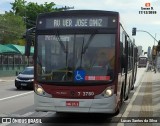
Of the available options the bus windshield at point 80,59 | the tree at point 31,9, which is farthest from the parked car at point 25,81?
the tree at point 31,9

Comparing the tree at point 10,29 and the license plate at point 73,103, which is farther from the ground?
the tree at point 10,29

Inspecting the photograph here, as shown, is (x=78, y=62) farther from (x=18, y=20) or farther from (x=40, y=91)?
(x=18, y=20)

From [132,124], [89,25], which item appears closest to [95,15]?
[89,25]

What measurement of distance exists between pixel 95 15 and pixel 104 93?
86.4 inches

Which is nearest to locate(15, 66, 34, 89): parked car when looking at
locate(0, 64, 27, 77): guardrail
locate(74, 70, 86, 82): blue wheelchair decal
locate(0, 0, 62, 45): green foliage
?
locate(74, 70, 86, 82): blue wheelchair decal

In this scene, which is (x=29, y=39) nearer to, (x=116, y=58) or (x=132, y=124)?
(x=116, y=58)

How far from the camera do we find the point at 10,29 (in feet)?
239

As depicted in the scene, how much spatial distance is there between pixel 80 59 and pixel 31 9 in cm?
7949

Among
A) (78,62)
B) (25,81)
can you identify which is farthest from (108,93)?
(25,81)

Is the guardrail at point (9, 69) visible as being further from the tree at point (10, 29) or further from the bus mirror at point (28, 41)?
the bus mirror at point (28, 41)

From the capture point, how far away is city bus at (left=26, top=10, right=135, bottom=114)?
36.9 feet

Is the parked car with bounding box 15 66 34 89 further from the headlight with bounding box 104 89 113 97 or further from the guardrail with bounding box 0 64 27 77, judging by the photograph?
the guardrail with bounding box 0 64 27 77

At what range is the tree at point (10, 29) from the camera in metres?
71.1

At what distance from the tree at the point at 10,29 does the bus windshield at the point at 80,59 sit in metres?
59.5
